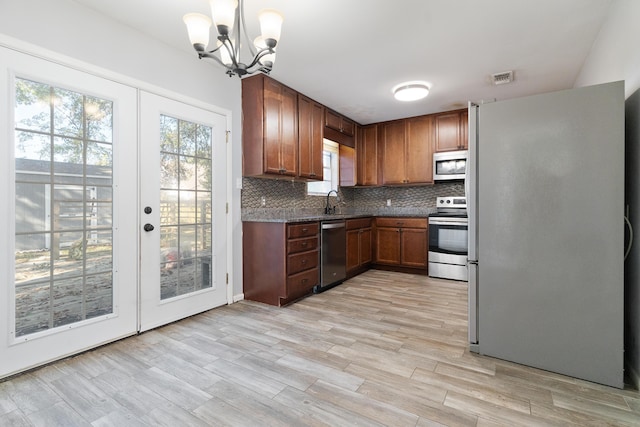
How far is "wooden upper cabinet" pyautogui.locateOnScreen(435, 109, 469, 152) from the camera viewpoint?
175 inches

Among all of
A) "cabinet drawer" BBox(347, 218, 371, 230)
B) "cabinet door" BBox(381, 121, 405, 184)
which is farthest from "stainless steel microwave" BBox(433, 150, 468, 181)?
"cabinet drawer" BBox(347, 218, 371, 230)

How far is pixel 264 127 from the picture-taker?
3.24 meters

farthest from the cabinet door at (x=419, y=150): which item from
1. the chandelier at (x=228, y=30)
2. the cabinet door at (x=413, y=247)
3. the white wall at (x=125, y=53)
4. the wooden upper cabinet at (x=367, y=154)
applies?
the chandelier at (x=228, y=30)

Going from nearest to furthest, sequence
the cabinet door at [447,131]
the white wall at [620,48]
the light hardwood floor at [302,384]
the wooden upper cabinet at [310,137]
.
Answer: the light hardwood floor at [302,384] → the white wall at [620,48] → the wooden upper cabinet at [310,137] → the cabinet door at [447,131]

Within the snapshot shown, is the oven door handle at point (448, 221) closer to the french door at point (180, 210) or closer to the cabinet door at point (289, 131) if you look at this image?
the cabinet door at point (289, 131)

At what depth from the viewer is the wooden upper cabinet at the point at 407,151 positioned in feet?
15.5

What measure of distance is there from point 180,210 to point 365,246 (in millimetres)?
2852

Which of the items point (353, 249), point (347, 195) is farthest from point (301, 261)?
point (347, 195)

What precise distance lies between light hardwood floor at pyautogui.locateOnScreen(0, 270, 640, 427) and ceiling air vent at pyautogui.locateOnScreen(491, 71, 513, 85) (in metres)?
2.71

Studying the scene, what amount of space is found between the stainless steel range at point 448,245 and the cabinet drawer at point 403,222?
168mm

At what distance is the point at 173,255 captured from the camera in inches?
107

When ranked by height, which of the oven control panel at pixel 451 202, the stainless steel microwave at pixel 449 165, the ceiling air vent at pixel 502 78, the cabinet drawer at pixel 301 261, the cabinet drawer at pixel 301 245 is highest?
the ceiling air vent at pixel 502 78

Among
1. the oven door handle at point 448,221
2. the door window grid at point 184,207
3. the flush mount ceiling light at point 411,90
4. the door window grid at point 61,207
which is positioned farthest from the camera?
the oven door handle at point 448,221

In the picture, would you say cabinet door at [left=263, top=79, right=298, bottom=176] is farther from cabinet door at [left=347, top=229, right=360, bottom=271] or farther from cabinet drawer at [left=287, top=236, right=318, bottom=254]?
cabinet door at [left=347, top=229, right=360, bottom=271]
